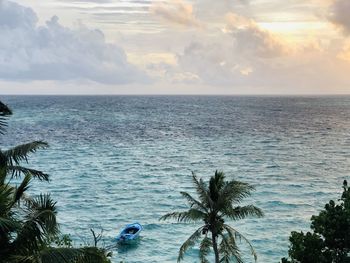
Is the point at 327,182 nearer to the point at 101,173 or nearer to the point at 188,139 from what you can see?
the point at 101,173

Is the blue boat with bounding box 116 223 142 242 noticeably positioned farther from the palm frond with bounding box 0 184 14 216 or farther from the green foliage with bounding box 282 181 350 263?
the palm frond with bounding box 0 184 14 216

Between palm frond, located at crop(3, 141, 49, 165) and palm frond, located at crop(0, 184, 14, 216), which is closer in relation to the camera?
palm frond, located at crop(0, 184, 14, 216)

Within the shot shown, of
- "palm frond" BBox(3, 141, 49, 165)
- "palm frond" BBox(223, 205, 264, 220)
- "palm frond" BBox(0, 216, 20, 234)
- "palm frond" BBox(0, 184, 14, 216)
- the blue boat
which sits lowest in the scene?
the blue boat

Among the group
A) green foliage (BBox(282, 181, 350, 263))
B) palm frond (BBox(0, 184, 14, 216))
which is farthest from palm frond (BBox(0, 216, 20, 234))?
green foliage (BBox(282, 181, 350, 263))

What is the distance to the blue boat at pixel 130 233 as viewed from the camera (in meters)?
43.5

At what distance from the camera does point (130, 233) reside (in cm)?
4459

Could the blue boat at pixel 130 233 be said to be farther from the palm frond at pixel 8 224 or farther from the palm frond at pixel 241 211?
the palm frond at pixel 8 224

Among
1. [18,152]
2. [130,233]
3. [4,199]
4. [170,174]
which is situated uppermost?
[18,152]

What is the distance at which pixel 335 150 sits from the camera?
10231cm

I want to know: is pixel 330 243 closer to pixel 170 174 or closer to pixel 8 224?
pixel 8 224

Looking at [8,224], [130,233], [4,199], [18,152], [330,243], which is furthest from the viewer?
[130,233]

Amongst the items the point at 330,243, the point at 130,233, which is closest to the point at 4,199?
the point at 330,243

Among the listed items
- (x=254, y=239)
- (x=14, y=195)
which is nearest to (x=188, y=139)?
(x=254, y=239)

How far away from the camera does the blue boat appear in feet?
143
